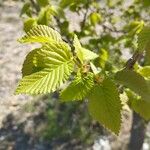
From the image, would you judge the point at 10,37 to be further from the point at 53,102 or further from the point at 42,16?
the point at 42,16

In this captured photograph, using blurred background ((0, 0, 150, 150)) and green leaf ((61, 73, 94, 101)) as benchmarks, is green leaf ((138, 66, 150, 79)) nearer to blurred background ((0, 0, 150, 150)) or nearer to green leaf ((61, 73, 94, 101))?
green leaf ((61, 73, 94, 101))

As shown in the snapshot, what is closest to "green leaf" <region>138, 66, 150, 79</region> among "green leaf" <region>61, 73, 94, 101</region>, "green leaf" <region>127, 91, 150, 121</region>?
"green leaf" <region>127, 91, 150, 121</region>

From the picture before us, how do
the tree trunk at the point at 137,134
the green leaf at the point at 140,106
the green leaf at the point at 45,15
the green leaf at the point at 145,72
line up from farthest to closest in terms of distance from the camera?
the tree trunk at the point at 137,134 → the green leaf at the point at 45,15 → the green leaf at the point at 140,106 → the green leaf at the point at 145,72

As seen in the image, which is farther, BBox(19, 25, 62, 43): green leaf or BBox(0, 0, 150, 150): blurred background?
BBox(0, 0, 150, 150): blurred background

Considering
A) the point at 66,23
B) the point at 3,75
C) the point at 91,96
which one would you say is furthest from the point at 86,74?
the point at 3,75

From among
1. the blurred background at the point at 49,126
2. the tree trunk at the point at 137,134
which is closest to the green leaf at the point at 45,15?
the tree trunk at the point at 137,134

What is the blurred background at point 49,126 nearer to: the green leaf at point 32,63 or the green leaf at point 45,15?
the green leaf at point 45,15
